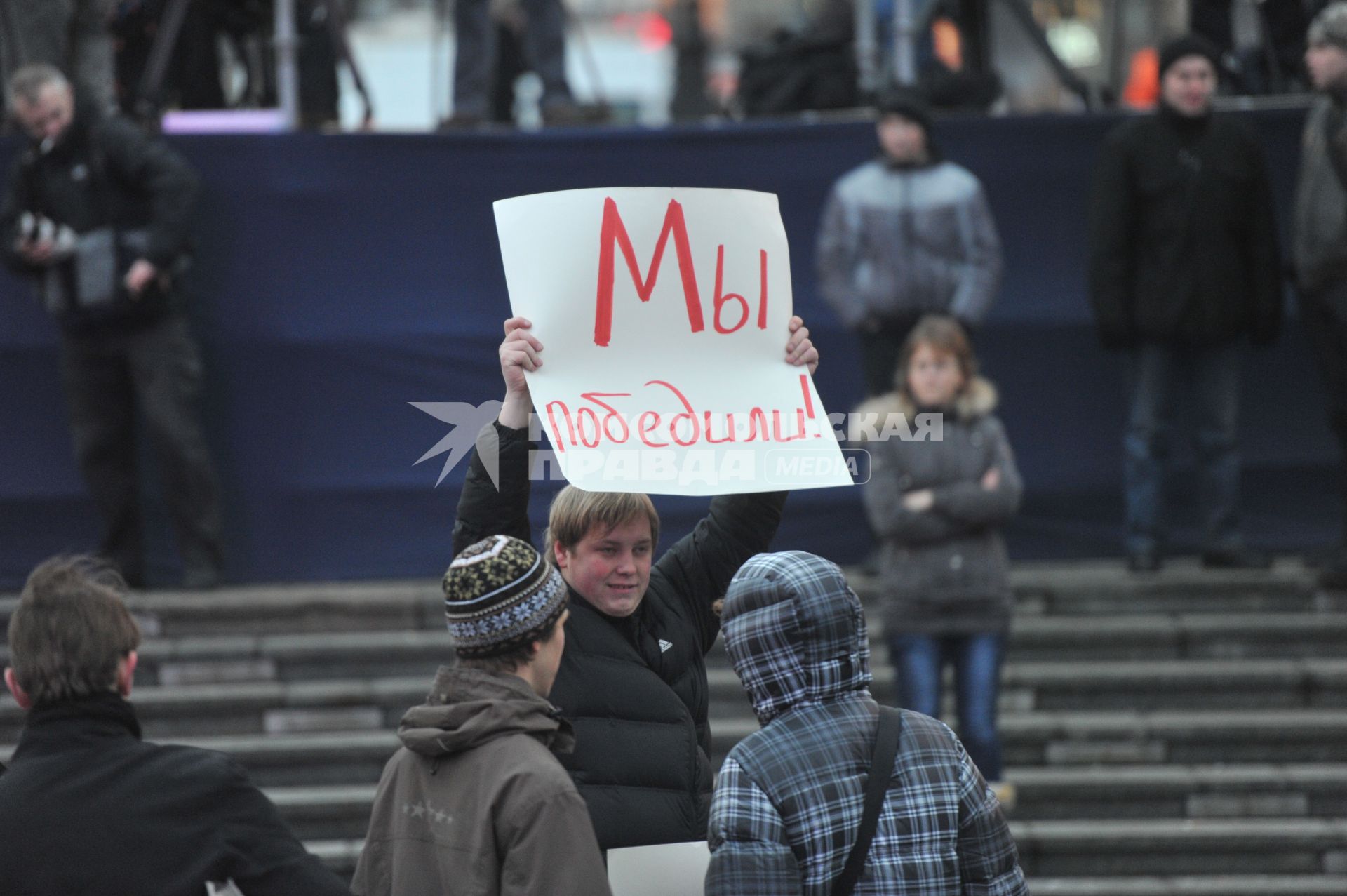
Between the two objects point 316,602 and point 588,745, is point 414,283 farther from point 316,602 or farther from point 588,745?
point 588,745

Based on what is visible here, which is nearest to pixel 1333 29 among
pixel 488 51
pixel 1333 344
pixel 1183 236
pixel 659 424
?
pixel 1183 236

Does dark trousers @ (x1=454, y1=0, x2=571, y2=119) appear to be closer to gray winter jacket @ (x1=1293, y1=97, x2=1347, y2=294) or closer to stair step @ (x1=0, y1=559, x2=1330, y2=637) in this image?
stair step @ (x1=0, y1=559, x2=1330, y2=637)

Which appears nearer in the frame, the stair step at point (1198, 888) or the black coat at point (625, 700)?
the black coat at point (625, 700)

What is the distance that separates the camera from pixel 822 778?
2.88 m

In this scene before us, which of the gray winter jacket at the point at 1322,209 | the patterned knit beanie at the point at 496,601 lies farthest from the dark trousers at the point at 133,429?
the patterned knit beanie at the point at 496,601

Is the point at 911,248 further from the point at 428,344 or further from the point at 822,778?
the point at 822,778

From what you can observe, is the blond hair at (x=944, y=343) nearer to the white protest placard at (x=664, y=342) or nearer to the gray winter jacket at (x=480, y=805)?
the white protest placard at (x=664, y=342)

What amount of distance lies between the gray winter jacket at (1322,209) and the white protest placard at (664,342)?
438 centimetres

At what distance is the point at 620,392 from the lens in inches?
131

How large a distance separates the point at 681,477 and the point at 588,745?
1.80ft

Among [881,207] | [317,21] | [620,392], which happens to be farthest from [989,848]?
[317,21]

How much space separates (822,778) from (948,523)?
3271 mm

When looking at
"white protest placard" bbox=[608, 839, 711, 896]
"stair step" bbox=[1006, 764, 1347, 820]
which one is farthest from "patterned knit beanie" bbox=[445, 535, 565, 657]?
"stair step" bbox=[1006, 764, 1347, 820]

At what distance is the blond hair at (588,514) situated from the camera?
3484mm
